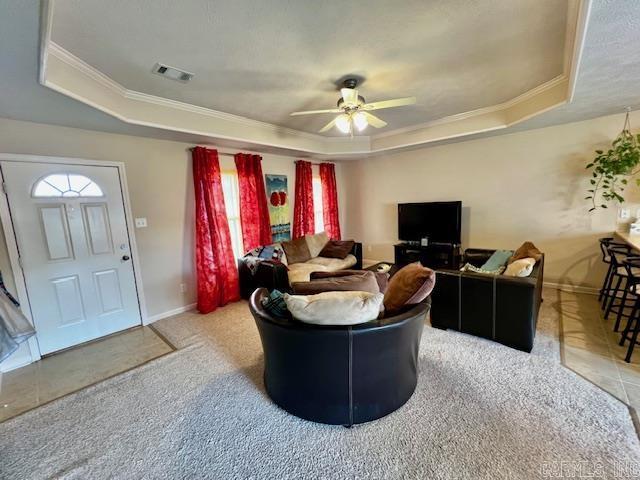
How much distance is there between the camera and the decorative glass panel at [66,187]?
277 cm

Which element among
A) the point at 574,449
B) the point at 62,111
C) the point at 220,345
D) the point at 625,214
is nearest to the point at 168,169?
the point at 62,111

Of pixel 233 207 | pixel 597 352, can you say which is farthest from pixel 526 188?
pixel 233 207

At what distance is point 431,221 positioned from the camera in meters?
4.80

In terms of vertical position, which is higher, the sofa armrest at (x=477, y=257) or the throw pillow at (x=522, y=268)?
the throw pillow at (x=522, y=268)

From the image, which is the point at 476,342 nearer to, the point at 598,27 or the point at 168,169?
the point at 598,27

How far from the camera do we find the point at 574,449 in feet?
5.02

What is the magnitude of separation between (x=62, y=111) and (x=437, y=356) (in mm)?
4090

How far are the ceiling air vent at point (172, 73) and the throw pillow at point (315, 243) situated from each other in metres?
2.95

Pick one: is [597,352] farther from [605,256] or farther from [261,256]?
[261,256]

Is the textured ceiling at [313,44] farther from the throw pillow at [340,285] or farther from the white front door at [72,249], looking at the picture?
the throw pillow at [340,285]

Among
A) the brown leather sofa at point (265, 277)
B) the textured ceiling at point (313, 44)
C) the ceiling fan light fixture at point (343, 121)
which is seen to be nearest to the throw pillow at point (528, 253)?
the textured ceiling at point (313, 44)

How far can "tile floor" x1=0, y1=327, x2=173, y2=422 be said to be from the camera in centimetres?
221

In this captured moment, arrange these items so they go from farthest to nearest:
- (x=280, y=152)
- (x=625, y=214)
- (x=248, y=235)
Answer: (x=280, y=152) → (x=248, y=235) → (x=625, y=214)

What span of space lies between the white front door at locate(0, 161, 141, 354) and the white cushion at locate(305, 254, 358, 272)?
8.58ft
